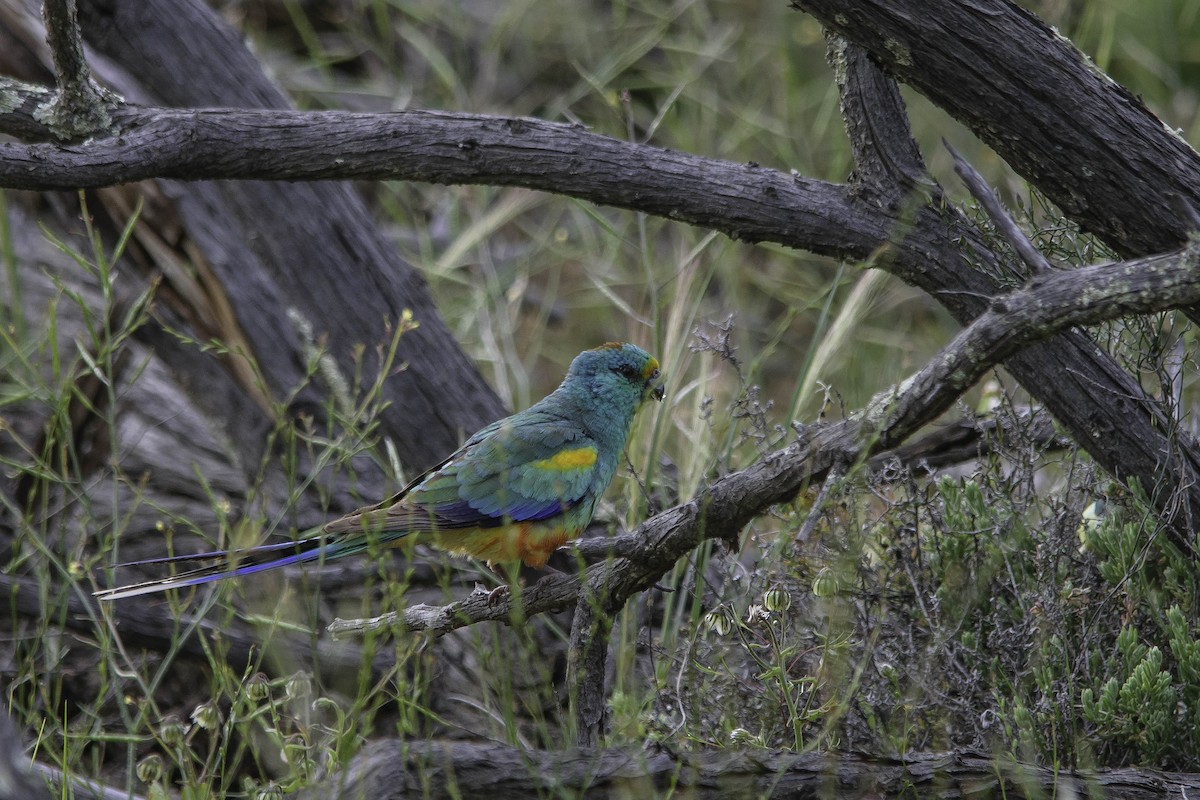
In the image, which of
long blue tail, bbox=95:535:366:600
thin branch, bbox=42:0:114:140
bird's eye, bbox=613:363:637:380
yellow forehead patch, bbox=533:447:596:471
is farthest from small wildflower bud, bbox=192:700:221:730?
bird's eye, bbox=613:363:637:380

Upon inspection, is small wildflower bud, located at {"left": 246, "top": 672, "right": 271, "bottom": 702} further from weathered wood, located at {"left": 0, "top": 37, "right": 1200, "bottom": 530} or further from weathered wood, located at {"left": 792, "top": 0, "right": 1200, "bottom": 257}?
weathered wood, located at {"left": 792, "top": 0, "right": 1200, "bottom": 257}

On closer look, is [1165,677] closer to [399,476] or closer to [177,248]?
[399,476]

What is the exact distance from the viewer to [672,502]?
4.73m

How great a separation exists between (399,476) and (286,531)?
2.51ft

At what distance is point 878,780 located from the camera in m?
2.87

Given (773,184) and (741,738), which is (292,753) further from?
(773,184)

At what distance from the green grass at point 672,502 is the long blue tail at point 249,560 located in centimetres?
20

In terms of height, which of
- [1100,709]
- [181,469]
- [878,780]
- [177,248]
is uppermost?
[177,248]

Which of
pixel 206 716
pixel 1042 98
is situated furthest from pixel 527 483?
pixel 1042 98

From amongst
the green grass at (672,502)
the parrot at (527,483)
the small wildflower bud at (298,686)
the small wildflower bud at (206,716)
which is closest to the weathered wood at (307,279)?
the green grass at (672,502)

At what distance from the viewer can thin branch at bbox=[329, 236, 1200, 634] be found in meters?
2.54

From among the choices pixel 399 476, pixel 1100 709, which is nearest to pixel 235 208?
pixel 399 476

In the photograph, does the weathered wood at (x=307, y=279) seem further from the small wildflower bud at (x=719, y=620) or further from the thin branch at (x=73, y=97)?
the small wildflower bud at (x=719, y=620)

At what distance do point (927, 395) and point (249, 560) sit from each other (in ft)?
6.97
